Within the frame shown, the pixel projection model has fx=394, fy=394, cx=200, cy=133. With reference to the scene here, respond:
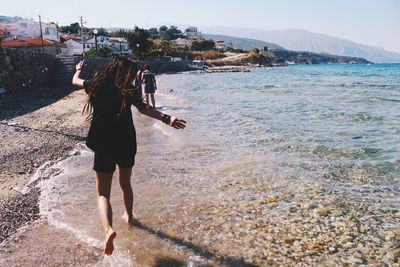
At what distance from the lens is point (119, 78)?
14.6 feet

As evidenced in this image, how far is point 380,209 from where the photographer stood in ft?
20.4

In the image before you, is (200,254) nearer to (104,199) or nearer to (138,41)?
(104,199)

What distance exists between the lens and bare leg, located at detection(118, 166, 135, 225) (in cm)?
498

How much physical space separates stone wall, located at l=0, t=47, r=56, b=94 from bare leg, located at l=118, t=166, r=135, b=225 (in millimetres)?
16270

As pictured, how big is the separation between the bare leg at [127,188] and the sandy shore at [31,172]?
0.76m

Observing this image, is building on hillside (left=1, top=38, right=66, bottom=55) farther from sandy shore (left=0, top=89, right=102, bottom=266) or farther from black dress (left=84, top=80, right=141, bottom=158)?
black dress (left=84, top=80, right=141, bottom=158)

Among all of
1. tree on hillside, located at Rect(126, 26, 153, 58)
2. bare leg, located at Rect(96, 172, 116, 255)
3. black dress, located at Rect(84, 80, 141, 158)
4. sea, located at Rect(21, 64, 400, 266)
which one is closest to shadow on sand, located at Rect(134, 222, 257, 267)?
sea, located at Rect(21, 64, 400, 266)

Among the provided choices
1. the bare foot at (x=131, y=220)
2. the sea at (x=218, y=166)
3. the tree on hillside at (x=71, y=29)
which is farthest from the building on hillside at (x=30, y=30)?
the bare foot at (x=131, y=220)

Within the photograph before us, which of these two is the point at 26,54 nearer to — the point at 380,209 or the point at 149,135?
the point at 149,135

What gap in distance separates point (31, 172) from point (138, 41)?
8954cm

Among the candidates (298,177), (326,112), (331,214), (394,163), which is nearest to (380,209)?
(331,214)

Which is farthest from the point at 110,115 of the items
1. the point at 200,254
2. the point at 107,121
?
the point at 200,254

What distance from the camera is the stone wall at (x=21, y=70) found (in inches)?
807

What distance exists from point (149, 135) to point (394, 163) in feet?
23.0
